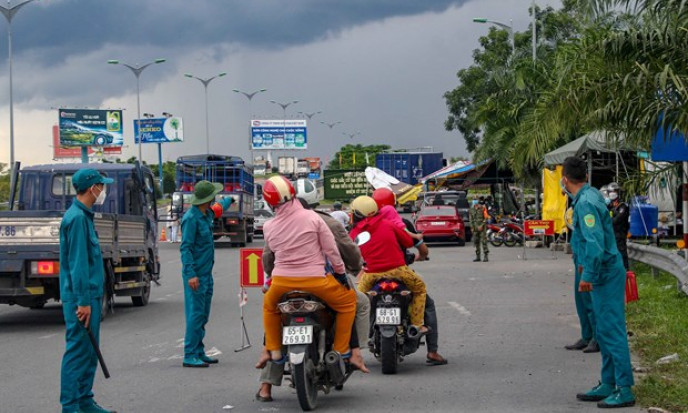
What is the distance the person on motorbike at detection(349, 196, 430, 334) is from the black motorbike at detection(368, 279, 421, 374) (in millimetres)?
69

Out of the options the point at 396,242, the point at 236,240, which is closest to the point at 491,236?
the point at 236,240

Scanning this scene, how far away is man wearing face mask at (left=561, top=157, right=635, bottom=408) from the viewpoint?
815cm

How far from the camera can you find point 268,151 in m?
92.2

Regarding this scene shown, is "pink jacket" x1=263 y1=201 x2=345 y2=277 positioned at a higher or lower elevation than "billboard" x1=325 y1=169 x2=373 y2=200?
lower

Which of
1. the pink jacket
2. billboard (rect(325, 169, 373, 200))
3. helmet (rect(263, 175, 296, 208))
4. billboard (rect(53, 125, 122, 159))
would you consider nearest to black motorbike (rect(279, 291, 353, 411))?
the pink jacket

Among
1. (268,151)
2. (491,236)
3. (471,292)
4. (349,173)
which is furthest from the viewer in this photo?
(268,151)

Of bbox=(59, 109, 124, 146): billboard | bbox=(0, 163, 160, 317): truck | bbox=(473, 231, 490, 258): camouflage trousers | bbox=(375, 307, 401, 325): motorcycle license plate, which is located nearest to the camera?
bbox=(375, 307, 401, 325): motorcycle license plate

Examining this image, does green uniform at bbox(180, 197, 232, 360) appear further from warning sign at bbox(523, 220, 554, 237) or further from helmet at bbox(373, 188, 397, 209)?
warning sign at bbox(523, 220, 554, 237)

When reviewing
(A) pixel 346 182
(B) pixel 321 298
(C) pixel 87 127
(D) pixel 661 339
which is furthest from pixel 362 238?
(C) pixel 87 127

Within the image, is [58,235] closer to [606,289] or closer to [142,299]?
[142,299]

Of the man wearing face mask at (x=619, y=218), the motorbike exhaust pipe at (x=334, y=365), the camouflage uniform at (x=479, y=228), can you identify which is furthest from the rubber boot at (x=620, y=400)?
the camouflage uniform at (x=479, y=228)

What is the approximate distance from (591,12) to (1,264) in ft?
29.9

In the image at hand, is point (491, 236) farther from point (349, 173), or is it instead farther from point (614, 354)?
point (349, 173)

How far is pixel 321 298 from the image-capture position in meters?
8.26
